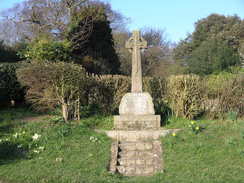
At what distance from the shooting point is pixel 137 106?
966cm

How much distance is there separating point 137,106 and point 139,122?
56cm

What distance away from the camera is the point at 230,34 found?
3356 centimetres

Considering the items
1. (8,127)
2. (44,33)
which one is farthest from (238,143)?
(44,33)

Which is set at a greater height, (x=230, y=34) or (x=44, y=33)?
(x=230, y=34)

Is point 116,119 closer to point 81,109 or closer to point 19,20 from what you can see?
point 81,109

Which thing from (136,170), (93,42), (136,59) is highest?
(93,42)

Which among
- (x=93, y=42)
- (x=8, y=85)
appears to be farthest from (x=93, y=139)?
(x=93, y=42)

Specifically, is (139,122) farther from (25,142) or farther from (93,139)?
(25,142)

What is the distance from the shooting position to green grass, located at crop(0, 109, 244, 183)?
19.2 feet

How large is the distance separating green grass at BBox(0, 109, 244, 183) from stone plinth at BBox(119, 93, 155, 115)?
0.91 metres

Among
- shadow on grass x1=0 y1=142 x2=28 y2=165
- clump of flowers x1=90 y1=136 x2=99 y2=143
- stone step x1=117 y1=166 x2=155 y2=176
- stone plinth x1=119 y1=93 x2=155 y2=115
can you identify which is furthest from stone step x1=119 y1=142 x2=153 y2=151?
shadow on grass x1=0 y1=142 x2=28 y2=165

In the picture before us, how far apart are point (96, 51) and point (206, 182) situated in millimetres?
17923

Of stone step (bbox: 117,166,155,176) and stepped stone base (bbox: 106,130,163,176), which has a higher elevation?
stepped stone base (bbox: 106,130,163,176)

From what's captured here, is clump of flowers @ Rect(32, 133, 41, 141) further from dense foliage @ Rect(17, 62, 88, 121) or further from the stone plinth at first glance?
the stone plinth
